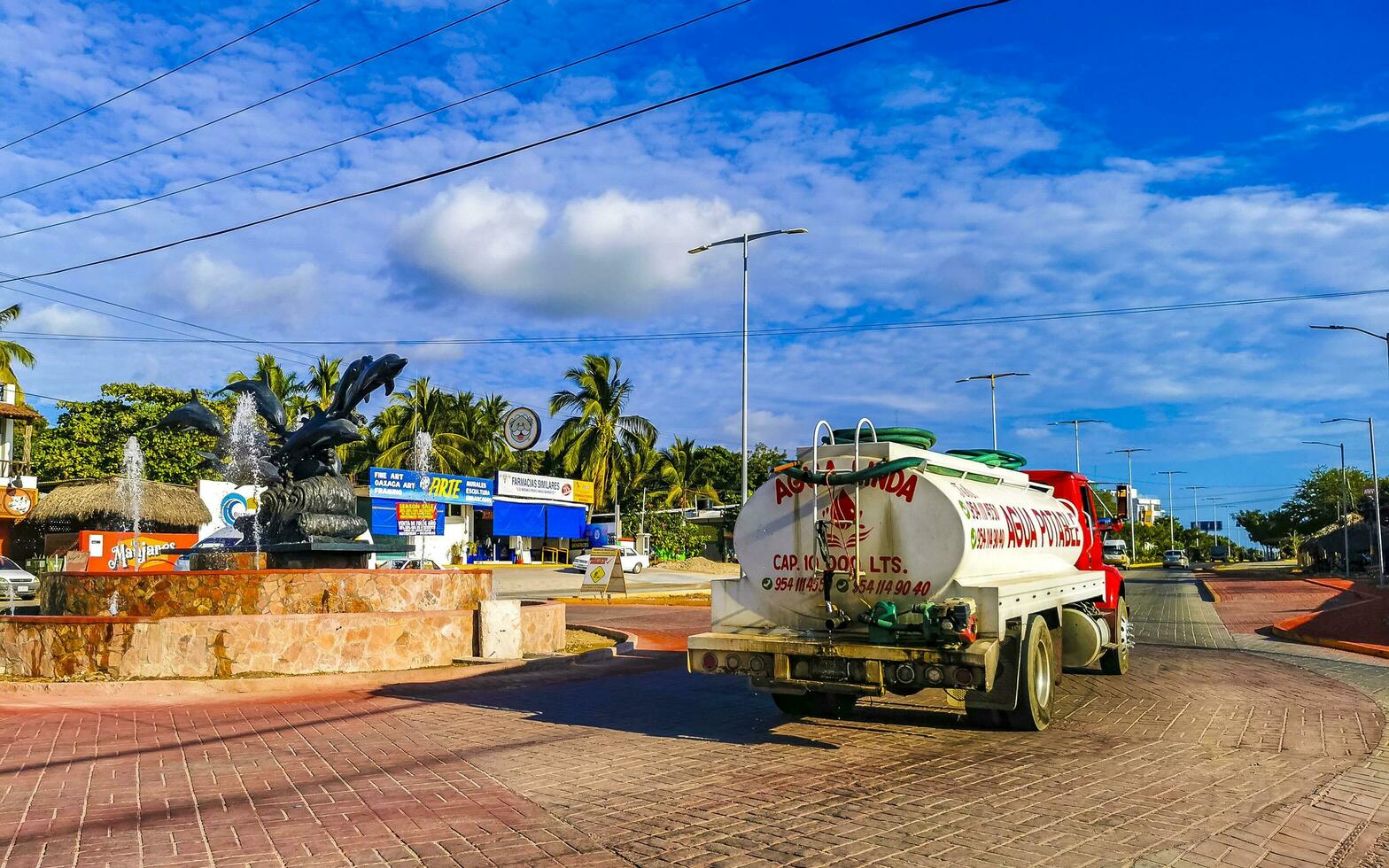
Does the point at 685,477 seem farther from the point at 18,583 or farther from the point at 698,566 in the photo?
the point at 18,583

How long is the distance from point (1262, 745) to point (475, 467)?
55664 mm

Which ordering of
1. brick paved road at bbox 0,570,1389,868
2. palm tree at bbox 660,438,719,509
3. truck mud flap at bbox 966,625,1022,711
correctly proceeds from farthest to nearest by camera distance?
palm tree at bbox 660,438,719,509 < truck mud flap at bbox 966,625,1022,711 < brick paved road at bbox 0,570,1389,868

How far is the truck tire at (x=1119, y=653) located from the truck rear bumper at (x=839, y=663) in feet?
18.9

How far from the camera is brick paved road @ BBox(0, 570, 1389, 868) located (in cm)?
578

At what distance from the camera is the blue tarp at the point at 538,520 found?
5338 cm

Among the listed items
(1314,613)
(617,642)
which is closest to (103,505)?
(617,642)

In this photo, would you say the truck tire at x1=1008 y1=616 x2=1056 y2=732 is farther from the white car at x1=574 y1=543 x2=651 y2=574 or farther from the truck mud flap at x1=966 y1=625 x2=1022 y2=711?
the white car at x1=574 y1=543 x2=651 y2=574

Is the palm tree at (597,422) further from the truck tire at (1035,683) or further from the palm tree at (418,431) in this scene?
the truck tire at (1035,683)

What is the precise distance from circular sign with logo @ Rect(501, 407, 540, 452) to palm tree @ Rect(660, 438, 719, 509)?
10577 millimetres

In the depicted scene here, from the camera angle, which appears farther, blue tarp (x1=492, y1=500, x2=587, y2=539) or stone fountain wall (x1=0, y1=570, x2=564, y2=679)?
blue tarp (x1=492, y1=500, x2=587, y2=539)

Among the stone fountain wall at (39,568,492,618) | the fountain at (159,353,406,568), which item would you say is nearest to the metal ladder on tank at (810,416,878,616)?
the stone fountain wall at (39,568,492,618)

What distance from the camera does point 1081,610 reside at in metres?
11.9

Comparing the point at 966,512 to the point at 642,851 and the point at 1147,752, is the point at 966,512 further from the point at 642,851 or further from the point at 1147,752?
the point at 642,851

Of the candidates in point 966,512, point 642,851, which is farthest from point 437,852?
point 966,512
